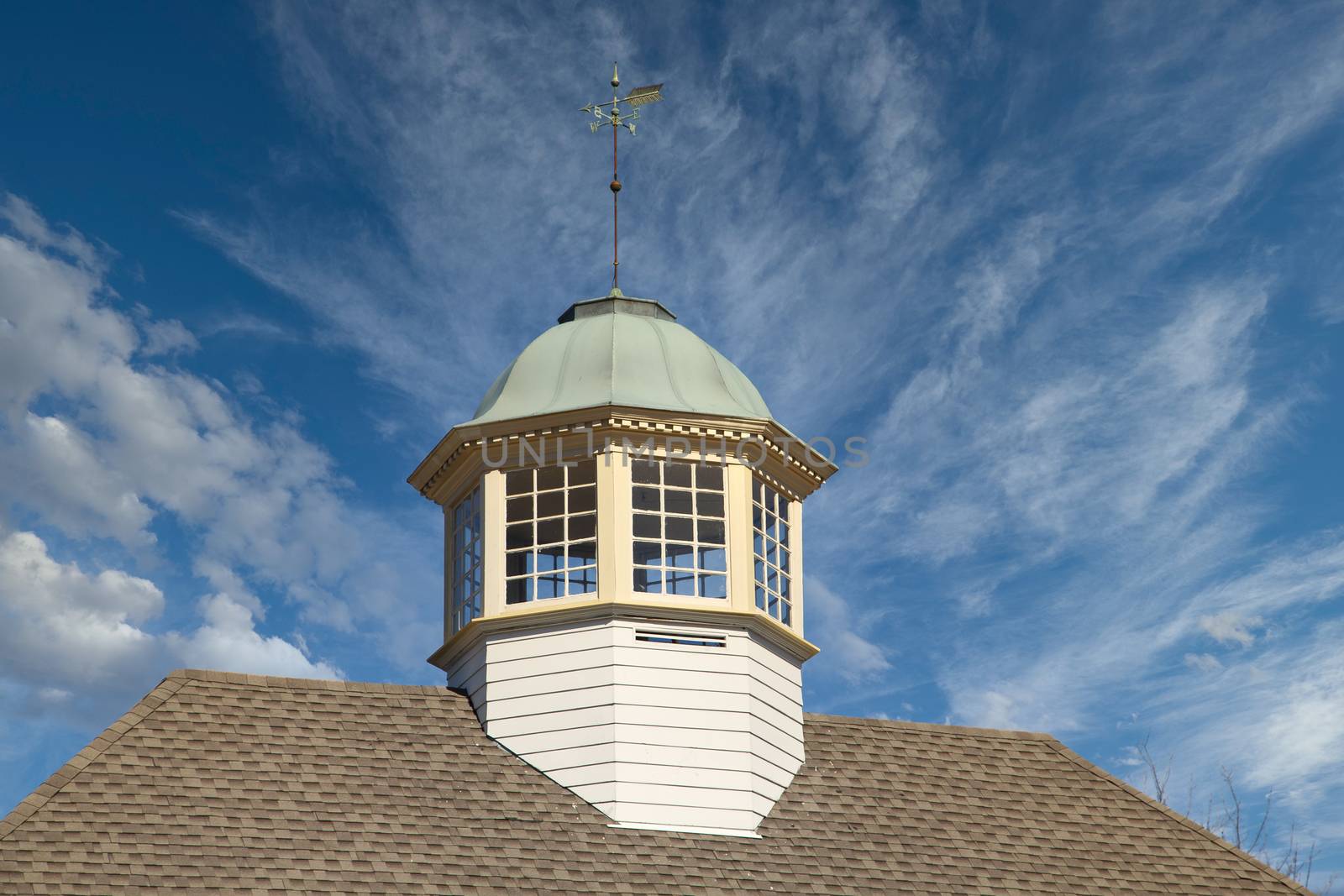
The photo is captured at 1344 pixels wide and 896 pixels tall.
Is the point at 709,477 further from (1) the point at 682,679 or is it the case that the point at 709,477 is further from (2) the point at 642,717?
(2) the point at 642,717

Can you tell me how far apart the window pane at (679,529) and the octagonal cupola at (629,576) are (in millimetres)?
729

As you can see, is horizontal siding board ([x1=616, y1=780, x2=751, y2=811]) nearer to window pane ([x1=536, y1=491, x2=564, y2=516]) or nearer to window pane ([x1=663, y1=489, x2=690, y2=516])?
window pane ([x1=536, y1=491, x2=564, y2=516])

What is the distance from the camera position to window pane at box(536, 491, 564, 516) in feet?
68.5

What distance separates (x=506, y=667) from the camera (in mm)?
18938

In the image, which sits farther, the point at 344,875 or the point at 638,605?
the point at 638,605

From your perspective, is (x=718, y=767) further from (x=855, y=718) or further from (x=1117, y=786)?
(x=1117, y=786)

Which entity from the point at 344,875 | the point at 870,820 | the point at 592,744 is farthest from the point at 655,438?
the point at 344,875

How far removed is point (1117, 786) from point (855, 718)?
311 centimetres

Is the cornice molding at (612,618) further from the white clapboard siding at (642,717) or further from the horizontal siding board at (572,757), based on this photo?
the horizontal siding board at (572,757)

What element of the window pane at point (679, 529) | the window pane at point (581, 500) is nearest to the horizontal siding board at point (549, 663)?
the window pane at point (581, 500)

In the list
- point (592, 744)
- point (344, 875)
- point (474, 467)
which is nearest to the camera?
point (344, 875)

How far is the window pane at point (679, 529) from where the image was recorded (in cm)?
2191

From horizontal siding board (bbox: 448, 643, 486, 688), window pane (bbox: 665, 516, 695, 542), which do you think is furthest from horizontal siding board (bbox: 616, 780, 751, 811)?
window pane (bbox: 665, 516, 695, 542)

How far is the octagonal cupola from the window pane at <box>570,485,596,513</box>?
9cm
